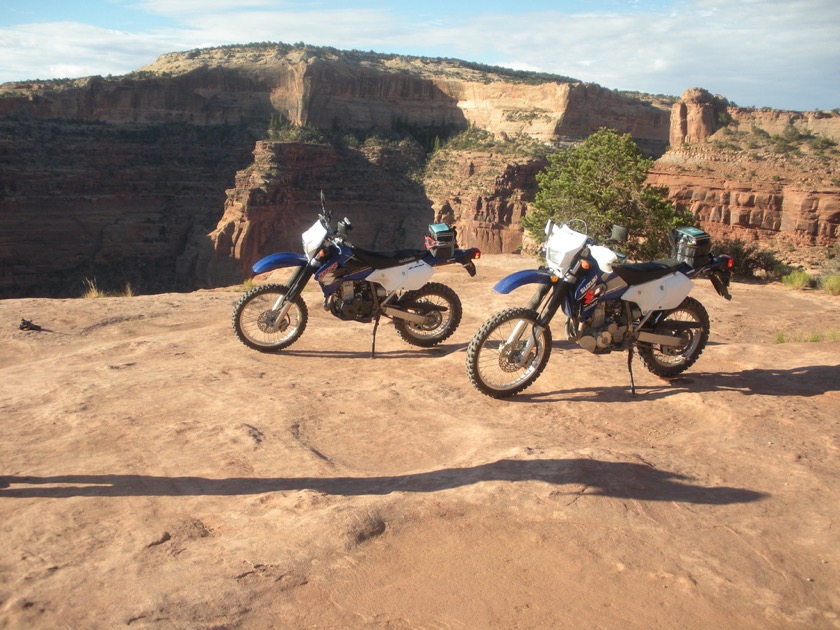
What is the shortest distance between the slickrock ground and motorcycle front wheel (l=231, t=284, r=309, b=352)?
1.06 feet

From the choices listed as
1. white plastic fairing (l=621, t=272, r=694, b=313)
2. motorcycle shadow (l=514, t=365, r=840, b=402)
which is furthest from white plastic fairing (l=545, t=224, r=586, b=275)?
motorcycle shadow (l=514, t=365, r=840, b=402)

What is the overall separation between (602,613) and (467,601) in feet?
2.00

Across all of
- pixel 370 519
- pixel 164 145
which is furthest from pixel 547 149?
pixel 370 519

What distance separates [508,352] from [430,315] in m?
Result: 2.03

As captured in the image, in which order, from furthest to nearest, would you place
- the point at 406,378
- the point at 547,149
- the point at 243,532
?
the point at 547,149
the point at 406,378
the point at 243,532

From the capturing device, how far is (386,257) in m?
8.30

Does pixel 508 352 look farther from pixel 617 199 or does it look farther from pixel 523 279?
pixel 617 199

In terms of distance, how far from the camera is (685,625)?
3.38m

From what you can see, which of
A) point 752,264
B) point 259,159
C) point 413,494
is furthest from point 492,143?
point 413,494

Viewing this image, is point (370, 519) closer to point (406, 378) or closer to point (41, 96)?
point (406, 378)

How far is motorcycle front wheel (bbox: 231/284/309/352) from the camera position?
8344mm

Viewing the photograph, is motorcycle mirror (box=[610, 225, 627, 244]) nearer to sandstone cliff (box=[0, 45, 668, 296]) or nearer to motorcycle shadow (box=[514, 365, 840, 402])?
motorcycle shadow (box=[514, 365, 840, 402])

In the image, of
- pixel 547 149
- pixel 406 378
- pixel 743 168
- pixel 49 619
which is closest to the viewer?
pixel 49 619

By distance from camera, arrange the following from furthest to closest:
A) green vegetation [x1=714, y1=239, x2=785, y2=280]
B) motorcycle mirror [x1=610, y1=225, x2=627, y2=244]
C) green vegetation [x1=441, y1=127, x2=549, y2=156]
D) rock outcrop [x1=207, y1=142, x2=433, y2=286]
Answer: green vegetation [x1=441, y1=127, x2=549, y2=156]
rock outcrop [x1=207, y1=142, x2=433, y2=286]
green vegetation [x1=714, y1=239, x2=785, y2=280]
motorcycle mirror [x1=610, y1=225, x2=627, y2=244]
